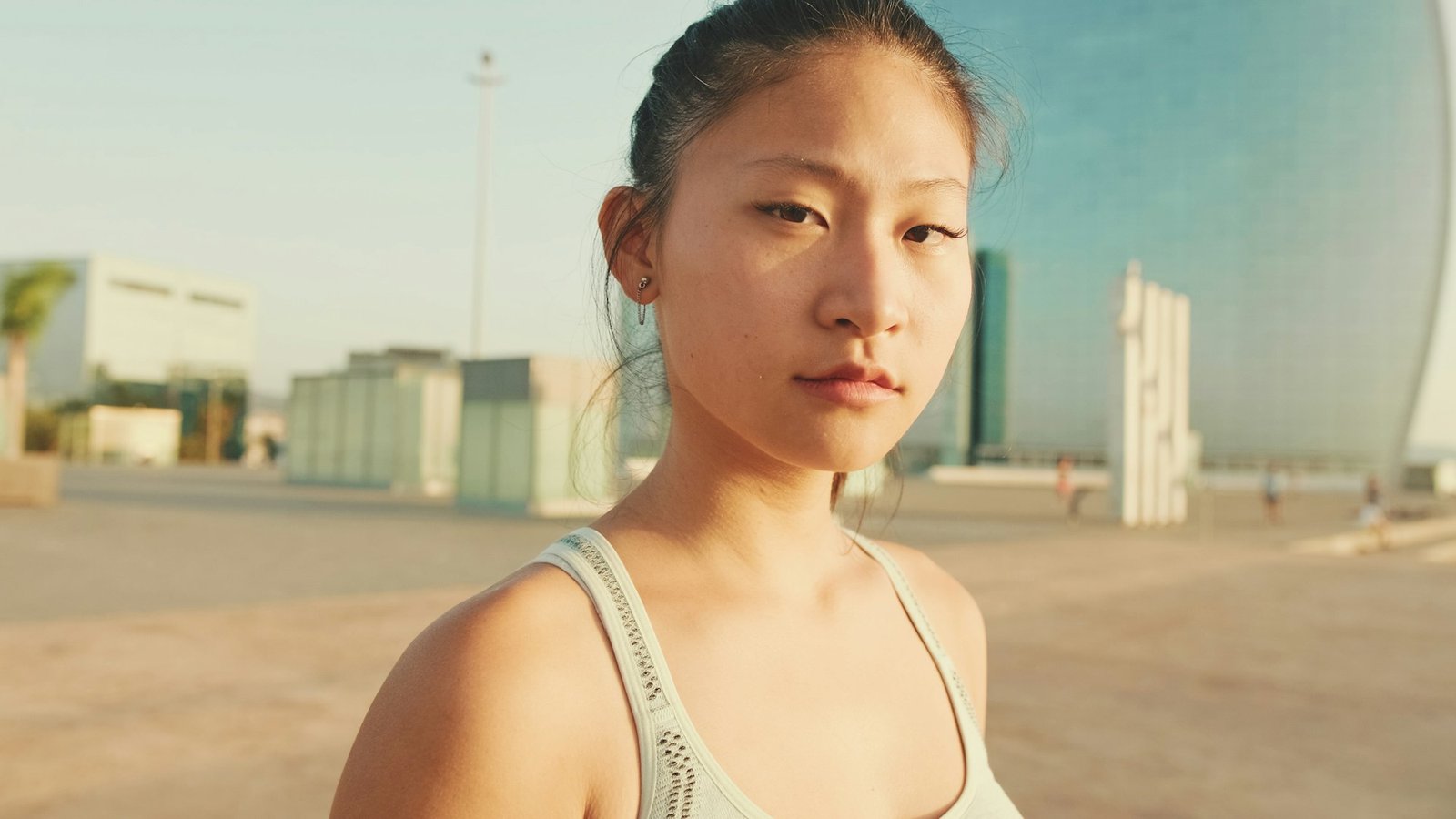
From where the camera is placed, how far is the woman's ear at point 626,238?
3.23ft

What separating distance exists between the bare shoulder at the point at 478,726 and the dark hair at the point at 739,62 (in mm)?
397

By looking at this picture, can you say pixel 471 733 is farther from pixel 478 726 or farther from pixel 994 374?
pixel 994 374

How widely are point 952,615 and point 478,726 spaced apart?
69 centimetres

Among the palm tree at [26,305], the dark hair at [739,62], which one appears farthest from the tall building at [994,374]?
the dark hair at [739,62]

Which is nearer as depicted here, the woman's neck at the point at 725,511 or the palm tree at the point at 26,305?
the woman's neck at the point at 725,511

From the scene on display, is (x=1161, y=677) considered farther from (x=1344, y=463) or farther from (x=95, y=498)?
(x=1344, y=463)

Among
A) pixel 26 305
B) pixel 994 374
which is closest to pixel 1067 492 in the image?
pixel 26 305

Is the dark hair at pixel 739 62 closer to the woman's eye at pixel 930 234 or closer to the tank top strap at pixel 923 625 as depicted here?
the woman's eye at pixel 930 234

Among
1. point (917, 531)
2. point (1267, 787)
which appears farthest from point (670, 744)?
point (917, 531)

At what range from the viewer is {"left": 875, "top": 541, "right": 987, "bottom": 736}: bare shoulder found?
4.01 ft

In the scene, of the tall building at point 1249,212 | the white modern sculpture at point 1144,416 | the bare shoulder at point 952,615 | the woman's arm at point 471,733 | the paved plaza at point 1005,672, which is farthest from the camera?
the tall building at point 1249,212

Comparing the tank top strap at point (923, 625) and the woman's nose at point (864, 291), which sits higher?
the woman's nose at point (864, 291)

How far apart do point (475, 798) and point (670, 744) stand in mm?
158

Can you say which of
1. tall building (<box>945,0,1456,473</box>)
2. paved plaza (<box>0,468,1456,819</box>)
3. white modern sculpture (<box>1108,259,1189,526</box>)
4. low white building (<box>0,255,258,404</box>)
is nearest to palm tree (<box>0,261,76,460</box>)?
paved plaza (<box>0,468,1456,819</box>)
